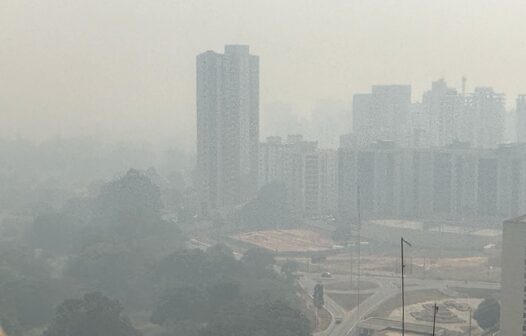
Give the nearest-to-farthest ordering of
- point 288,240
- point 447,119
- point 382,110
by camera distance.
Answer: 1. point 288,240
2. point 447,119
3. point 382,110

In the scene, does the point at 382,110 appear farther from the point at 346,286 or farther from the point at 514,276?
the point at 514,276

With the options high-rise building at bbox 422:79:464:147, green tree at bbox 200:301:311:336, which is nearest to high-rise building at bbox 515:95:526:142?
high-rise building at bbox 422:79:464:147

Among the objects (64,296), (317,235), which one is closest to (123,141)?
(317,235)

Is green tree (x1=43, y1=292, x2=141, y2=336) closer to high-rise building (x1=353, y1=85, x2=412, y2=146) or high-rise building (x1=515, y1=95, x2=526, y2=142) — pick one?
high-rise building (x1=353, y1=85, x2=412, y2=146)

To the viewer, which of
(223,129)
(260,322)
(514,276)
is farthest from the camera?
(223,129)

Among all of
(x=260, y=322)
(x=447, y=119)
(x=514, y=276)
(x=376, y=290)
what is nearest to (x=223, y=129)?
(x=447, y=119)
